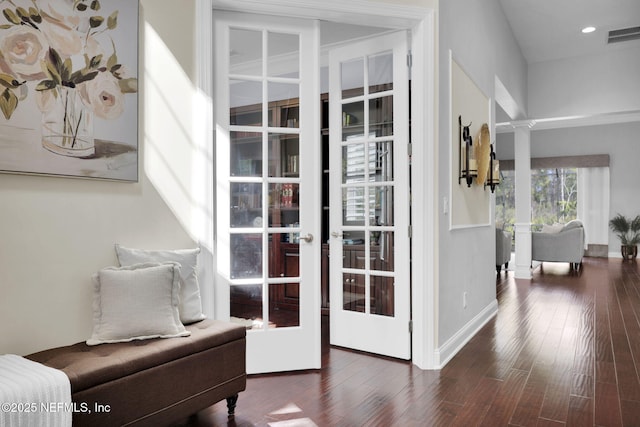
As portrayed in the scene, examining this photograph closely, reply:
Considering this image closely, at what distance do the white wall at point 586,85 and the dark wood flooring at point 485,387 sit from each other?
3.76 metres

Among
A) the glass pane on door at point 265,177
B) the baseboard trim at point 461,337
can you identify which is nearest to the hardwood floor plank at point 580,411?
the baseboard trim at point 461,337

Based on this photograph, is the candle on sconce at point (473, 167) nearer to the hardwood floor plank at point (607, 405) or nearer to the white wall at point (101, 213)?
the hardwood floor plank at point (607, 405)

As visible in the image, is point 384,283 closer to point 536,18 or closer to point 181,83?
point 181,83

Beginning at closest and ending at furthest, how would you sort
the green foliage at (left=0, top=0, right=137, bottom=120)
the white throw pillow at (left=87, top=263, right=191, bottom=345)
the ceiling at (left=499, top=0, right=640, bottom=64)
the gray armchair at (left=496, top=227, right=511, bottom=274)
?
the green foliage at (left=0, top=0, right=137, bottom=120)
the white throw pillow at (left=87, top=263, right=191, bottom=345)
the ceiling at (left=499, top=0, right=640, bottom=64)
the gray armchair at (left=496, top=227, right=511, bottom=274)

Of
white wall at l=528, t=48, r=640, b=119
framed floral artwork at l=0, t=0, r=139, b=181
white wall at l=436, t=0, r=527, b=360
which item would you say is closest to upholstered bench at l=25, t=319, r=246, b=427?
framed floral artwork at l=0, t=0, r=139, b=181

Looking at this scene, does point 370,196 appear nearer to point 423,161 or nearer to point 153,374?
point 423,161

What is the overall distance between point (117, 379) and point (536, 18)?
5.96 meters

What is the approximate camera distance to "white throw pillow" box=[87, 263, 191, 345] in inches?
80.8

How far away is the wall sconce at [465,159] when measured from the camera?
147 inches

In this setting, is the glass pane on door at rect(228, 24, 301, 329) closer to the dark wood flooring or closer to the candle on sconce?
the dark wood flooring

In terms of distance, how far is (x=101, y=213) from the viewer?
2252 mm

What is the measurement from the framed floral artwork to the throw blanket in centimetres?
86

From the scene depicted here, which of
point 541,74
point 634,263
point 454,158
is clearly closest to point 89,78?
point 454,158

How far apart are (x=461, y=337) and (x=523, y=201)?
4620 millimetres
